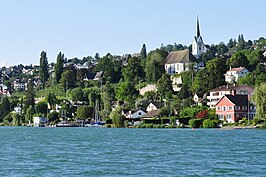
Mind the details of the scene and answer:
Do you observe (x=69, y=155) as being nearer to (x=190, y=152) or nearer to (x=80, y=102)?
(x=190, y=152)

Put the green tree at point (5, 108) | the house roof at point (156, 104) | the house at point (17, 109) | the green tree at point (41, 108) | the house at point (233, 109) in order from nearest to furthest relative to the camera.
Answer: the house at point (233, 109), the house roof at point (156, 104), the green tree at point (41, 108), the house at point (17, 109), the green tree at point (5, 108)

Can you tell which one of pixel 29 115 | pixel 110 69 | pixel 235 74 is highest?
pixel 110 69

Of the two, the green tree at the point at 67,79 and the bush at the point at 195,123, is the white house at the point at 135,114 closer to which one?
the bush at the point at 195,123

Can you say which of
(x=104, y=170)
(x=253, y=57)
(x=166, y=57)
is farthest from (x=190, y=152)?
(x=166, y=57)

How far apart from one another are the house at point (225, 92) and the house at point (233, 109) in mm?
7701

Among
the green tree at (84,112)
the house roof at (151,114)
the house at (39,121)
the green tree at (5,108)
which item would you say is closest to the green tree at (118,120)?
the house roof at (151,114)

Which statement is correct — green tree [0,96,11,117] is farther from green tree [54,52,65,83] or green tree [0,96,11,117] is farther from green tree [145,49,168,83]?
green tree [145,49,168,83]

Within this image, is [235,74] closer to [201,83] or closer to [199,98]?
[201,83]

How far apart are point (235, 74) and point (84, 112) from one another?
26.1 metres

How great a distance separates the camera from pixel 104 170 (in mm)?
28078

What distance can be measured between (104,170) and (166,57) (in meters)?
109

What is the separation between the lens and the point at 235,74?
364 ft

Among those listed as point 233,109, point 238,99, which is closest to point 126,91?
point 238,99

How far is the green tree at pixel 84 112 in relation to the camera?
11300 cm
